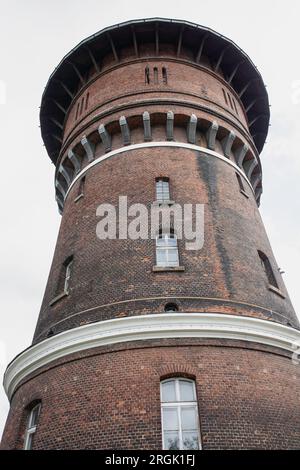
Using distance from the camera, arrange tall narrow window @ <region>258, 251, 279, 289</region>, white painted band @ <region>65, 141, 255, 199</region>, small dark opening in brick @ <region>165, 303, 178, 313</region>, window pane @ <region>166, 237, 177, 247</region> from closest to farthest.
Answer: small dark opening in brick @ <region>165, 303, 178, 313</region> < window pane @ <region>166, 237, 177, 247</region> < tall narrow window @ <region>258, 251, 279, 289</region> < white painted band @ <region>65, 141, 255, 199</region>

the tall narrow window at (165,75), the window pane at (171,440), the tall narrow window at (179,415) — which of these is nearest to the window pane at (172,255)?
the tall narrow window at (179,415)

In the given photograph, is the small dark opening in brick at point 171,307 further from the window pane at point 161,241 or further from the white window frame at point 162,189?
the white window frame at point 162,189

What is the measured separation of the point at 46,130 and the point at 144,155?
9184mm

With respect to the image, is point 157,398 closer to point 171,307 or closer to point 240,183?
point 171,307

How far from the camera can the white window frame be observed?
15.2 metres

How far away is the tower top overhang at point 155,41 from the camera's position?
1931 cm

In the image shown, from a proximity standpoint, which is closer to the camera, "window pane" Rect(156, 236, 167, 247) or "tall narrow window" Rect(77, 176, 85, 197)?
"window pane" Rect(156, 236, 167, 247)

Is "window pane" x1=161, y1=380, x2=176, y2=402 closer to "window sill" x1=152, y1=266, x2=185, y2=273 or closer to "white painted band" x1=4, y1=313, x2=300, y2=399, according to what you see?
"white painted band" x1=4, y1=313, x2=300, y2=399

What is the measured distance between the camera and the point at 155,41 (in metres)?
19.5

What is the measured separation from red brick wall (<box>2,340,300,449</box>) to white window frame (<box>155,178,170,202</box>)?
18.1 ft

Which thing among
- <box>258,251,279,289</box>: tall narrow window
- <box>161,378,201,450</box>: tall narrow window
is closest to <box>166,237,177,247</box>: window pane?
<box>258,251,279,289</box>: tall narrow window

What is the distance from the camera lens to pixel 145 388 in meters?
10.8

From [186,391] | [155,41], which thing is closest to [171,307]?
[186,391]

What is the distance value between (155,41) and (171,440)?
1625 centimetres
